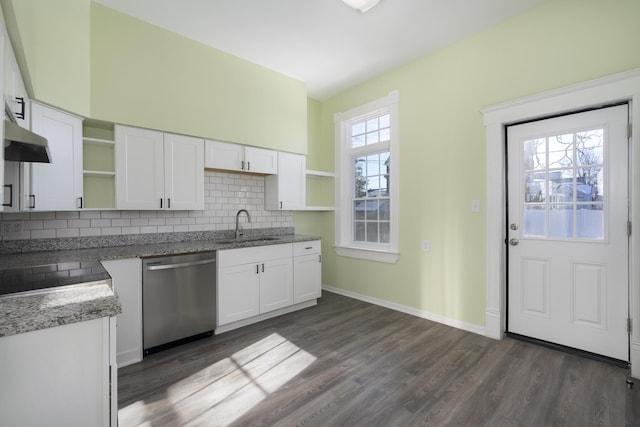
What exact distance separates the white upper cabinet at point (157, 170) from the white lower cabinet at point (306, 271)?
1.30m

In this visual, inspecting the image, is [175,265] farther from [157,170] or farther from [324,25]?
[324,25]

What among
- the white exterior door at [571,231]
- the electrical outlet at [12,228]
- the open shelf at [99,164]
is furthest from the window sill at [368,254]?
the electrical outlet at [12,228]

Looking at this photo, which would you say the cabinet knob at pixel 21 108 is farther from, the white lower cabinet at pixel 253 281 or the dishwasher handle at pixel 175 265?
the white lower cabinet at pixel 253 281

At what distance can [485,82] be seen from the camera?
300 cm

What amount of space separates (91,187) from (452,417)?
135 inches

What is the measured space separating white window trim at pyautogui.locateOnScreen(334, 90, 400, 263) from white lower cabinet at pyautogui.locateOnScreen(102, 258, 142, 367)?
2698mm

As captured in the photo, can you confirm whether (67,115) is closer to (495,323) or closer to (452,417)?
(452,417)

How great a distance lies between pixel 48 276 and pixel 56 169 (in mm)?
1081

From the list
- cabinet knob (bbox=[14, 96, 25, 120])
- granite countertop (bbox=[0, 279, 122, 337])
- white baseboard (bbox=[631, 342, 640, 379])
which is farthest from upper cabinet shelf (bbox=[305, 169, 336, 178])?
white baseboard (bbox=[631, 342, 640, 379])

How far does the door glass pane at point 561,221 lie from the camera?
2.60m

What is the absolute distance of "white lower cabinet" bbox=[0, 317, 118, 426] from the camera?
0.96m

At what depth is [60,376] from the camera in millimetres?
1043

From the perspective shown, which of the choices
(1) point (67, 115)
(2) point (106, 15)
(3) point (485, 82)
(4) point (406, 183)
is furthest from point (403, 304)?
(2) point (106, 15)

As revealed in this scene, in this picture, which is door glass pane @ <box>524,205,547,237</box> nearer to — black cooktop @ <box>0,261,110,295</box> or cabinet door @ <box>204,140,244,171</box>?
cabinet door @ <box>204,140,244,171</box>
